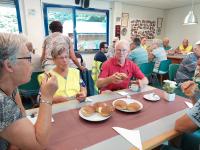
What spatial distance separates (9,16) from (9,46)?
4.60 m

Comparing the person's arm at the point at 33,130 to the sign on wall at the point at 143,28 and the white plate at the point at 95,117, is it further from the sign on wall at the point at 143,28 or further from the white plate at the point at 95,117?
the sign on wall at the point at 143,28

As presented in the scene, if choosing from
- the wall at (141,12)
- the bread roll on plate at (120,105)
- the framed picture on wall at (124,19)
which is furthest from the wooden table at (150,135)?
the wall at (141,12)

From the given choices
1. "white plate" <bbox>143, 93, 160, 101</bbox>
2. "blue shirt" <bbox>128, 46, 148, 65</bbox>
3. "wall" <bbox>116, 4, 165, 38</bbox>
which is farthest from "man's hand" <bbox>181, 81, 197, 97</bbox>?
"wall" <bbox>116, 4, 165, 38</bbox>

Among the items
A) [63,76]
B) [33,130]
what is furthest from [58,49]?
[33,130]

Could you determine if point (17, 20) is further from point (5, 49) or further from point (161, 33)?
point (161, 33)

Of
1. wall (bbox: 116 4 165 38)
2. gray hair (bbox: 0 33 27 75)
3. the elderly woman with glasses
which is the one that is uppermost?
wall (bbox: 116 4 165 38)

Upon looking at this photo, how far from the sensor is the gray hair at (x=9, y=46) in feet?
2.45

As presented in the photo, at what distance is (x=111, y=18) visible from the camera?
6.25 m

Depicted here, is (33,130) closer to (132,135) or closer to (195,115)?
(132,135)

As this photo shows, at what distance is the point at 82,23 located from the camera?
19.0 ft

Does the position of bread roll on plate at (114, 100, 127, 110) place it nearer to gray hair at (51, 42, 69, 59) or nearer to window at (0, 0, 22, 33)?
gray hair at (51, 42, 69, 59)

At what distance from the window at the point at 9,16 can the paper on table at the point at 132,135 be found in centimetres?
451

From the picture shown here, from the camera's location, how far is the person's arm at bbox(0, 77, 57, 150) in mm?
732

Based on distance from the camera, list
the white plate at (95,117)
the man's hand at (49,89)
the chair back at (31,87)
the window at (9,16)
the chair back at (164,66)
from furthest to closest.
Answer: the window at (9,16) < the chair back at (164,66) < the chair back at (31,87) < the white plate at (95,117) < the man's hand at (49,89)
